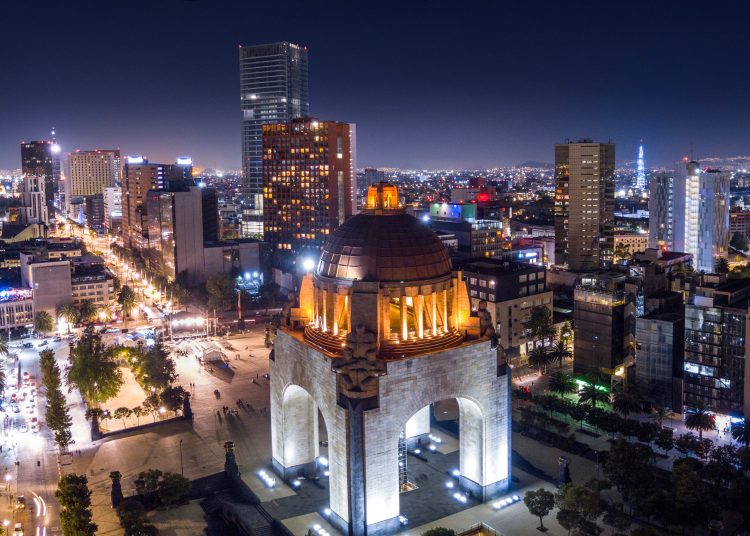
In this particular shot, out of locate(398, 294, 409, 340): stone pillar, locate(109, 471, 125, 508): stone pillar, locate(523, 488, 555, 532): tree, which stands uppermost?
locate(398, 294, 409, 340): stone pillar

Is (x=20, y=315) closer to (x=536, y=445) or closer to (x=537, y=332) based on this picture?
(x=537, y=332)

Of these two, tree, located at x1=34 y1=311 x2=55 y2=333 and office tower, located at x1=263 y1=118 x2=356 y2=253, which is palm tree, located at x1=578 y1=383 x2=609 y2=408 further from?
office tower, located at x1=263 y1=118 x2=356 y2=253

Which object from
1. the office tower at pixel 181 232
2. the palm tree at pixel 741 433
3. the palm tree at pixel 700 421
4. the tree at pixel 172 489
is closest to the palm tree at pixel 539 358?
the palm tree at pixel 700 421

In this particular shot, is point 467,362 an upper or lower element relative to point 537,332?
upper

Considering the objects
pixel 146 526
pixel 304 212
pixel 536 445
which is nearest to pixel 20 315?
pixel 304 212

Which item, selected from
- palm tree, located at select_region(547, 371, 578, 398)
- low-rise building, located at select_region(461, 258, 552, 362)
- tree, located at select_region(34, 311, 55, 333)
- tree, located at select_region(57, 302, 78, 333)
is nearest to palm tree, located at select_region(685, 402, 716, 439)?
palm tree, located at select_region(547, 371, 578, 398)

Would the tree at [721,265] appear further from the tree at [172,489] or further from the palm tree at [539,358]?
the tree at [172,489]

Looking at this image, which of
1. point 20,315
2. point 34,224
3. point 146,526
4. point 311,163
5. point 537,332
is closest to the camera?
point 146,526

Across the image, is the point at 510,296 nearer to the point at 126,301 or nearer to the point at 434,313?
the point at 434,313

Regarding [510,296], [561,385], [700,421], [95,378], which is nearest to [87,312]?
[95,378]
